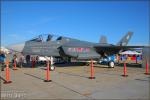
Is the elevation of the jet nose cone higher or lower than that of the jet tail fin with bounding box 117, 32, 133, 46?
lower

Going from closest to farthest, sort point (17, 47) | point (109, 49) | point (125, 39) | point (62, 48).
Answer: point (17, 47) < point (62, 48) < point (109, 49) < point (125, 39)

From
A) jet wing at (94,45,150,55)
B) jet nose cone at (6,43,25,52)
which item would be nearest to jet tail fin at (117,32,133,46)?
jet wing at (94,45,150,55)

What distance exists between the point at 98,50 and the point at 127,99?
14.3 metres

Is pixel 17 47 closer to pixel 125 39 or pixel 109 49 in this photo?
pixel 109 49

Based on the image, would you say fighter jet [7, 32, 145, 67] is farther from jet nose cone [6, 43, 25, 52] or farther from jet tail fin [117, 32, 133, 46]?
jet tail fin [117, 32, 133, 46]

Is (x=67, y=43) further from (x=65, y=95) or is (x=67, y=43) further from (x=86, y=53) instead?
(x=65, y=95)

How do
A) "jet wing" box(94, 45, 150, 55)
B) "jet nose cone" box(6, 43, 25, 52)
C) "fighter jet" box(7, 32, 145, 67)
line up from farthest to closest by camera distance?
"jet wing" box(94, 45, 150, 55) → "fighter jet" box(7, 32, 145, 67) → "jet nose cone" box(6, 43, 25, 52)

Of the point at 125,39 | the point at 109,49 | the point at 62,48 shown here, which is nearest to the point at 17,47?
the point at 62,48

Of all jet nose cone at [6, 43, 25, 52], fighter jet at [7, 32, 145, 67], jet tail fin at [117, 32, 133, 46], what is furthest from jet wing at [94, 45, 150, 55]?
jet nose cone at [6, 43, 25, 52]

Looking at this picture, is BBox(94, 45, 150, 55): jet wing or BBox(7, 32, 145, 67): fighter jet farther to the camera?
BBox(94, 45, 150, 55): jet wing

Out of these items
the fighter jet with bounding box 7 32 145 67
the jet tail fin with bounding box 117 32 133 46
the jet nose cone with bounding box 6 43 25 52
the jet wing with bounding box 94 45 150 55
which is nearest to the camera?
the jet nose cone with bounding box 6 43 25 52

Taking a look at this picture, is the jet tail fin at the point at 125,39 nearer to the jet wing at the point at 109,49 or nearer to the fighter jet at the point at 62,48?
the jet wing at the point at 109,49

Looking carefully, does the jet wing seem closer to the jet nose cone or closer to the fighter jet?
the fighter jet

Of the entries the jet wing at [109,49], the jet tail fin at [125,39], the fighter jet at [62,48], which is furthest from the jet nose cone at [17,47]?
the jet tail fin at [125,39]
